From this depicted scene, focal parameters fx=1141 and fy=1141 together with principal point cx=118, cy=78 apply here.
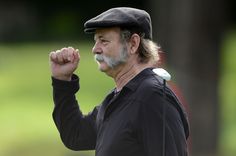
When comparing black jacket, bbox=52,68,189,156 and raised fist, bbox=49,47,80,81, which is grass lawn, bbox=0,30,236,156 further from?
black jacket, bbox=52,68,189,156

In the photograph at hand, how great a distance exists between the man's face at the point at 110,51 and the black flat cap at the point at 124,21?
5 cm

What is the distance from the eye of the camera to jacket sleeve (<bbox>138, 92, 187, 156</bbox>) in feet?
16.9

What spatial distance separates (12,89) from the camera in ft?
56.1

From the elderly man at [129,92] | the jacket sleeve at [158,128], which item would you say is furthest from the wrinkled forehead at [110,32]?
the jacket sleeve at [158,128]

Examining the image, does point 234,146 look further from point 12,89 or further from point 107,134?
point 107,134

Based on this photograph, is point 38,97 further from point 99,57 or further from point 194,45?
point 99,57

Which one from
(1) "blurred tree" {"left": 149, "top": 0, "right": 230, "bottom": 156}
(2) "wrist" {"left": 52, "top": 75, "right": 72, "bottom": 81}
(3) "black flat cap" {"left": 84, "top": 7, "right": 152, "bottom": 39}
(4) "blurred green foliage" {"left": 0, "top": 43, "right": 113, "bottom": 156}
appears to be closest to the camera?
(3) "black flat cap" {"left": 84, "top": 7, "right": 152, "bottom": 39}

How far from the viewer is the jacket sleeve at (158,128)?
5137 millimetres

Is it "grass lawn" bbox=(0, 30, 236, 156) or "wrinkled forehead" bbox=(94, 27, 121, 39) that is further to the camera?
"grass lawn" bbox=(0, 30, 236, 156)

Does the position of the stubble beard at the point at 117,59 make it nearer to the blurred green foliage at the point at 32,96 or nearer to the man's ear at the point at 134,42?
the man's ear at the point at 134,42

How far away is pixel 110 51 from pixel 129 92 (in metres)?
0.23

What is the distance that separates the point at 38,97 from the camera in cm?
1664

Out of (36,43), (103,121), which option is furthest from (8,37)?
(103,121)

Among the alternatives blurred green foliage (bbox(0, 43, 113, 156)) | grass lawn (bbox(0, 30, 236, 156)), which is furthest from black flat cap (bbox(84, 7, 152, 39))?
blurred green foliage (bbox(0, 43, 113, 156))
